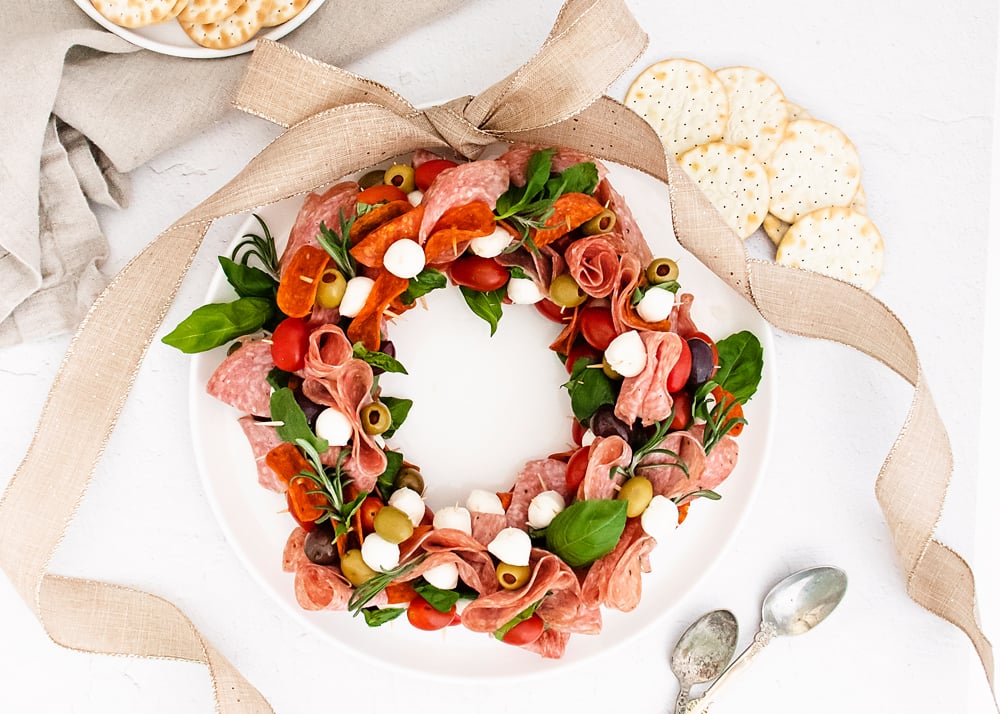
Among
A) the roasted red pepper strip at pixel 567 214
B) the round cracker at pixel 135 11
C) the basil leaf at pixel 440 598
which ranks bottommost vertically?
the basil leaf at pixel 440 598

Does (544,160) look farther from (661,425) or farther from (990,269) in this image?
(990,269)

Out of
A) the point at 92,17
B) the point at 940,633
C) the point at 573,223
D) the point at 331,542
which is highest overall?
the point at 92,17

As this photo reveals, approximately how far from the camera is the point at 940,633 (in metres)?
1.43

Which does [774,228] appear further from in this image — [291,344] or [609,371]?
[291,344]

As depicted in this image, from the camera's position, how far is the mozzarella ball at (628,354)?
1.12m

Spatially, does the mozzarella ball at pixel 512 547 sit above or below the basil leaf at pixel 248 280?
below

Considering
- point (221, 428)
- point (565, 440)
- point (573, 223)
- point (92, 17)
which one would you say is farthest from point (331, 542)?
point (92, 17)

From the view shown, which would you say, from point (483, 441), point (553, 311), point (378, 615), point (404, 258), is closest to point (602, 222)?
point (553, 311)

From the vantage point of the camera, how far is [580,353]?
123 centimetres

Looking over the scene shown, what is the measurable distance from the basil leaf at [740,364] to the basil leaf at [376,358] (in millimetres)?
451

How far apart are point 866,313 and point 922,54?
0.48 meters

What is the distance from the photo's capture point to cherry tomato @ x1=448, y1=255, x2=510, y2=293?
115cm

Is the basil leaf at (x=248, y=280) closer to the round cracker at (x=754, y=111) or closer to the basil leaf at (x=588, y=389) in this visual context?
the basil leaf at (x=588, y=389)

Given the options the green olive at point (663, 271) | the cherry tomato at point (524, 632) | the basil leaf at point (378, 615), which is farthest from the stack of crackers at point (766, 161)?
the basil leaf at point (378, 615)
